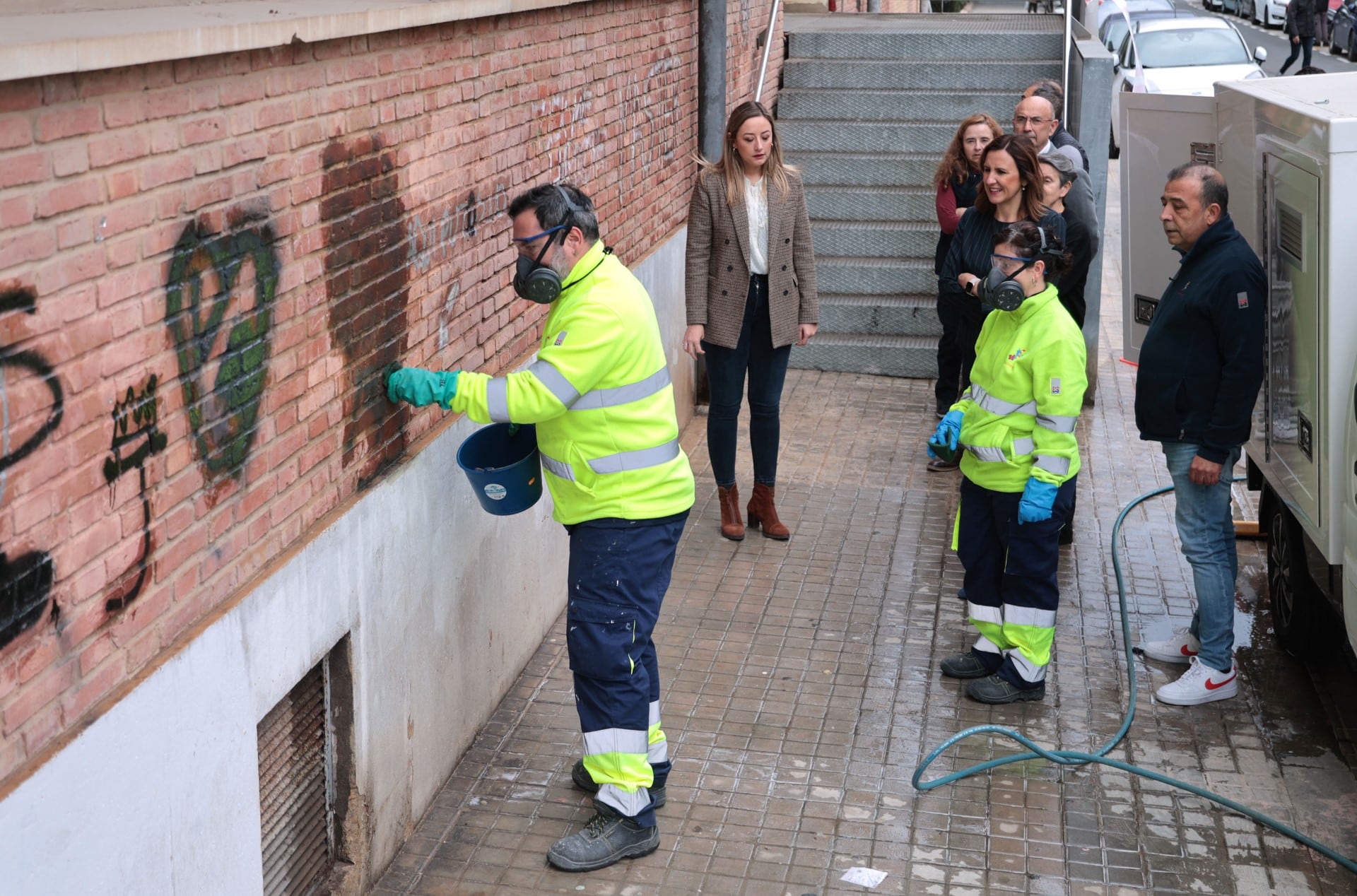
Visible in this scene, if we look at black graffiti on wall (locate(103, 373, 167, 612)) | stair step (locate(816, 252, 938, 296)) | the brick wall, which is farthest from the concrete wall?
stair step (locate(816, 252, 938, 296))

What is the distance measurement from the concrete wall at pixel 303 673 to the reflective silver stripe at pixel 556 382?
1.98 feet

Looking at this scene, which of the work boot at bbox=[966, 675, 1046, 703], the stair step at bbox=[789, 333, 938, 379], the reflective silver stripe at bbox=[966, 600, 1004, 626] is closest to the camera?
the work boot at bbox=[966, 675, 1046, 703]

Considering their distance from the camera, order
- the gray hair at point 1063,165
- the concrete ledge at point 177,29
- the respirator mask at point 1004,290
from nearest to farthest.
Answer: the concrete ledge at point 177,29 → the respirator mask at point 1004,290 → the gray hair at point 1063,165

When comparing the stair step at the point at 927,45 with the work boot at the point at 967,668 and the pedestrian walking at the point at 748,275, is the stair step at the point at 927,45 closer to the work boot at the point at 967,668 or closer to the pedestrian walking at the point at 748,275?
the pedestrian walking at the point at 748,275

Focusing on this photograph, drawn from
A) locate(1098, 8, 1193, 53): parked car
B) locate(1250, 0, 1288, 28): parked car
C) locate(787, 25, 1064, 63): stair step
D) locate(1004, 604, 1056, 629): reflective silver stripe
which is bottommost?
locate(1004, 604, 1056, 629): reflective silver stripe

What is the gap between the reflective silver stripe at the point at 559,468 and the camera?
4.39 m

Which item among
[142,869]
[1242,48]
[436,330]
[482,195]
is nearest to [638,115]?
[482,195]

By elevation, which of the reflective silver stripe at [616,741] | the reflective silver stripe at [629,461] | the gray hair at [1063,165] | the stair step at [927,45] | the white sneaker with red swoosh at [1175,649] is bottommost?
the white sneaker with red swoosh at [1175,649]

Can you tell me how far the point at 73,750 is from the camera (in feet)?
9.04

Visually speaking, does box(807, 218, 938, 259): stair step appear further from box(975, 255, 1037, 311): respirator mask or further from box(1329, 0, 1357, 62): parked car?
→ box(1329, 0, 1357, 62): parked car

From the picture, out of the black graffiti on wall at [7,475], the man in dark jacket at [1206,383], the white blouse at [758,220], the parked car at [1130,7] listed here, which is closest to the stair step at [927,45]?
the white blouse at [758,220]

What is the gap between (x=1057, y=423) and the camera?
522 cm

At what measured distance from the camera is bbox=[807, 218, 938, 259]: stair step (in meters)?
10.6

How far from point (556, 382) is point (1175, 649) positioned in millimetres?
3206
